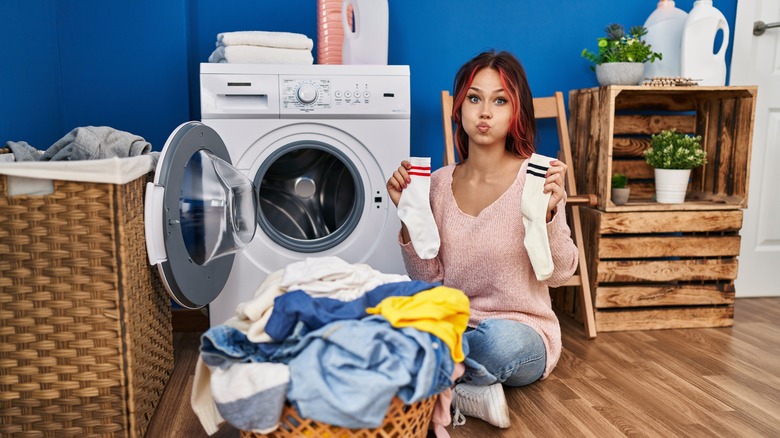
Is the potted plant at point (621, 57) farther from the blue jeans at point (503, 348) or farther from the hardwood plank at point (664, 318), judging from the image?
the blue jeans at point (503, 348)

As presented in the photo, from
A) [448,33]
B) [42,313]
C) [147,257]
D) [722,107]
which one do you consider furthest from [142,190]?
[722,107]

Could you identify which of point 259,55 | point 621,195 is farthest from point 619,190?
point 259,55

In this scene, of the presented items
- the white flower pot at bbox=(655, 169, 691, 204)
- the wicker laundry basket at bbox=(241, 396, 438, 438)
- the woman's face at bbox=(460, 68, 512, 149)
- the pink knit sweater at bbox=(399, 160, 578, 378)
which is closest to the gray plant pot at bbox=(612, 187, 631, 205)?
the white flower pot at bbox=(655, 169, 691, 204)

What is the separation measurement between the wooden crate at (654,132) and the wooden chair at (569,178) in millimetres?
84

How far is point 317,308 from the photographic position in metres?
1.23

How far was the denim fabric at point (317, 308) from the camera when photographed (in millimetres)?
1211

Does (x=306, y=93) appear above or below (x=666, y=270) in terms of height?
above

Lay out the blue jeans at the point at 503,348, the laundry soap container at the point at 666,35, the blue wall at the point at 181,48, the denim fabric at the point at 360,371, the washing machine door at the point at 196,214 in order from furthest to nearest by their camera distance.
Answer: the laundry soap container at the point at 666,35, the blue wall at the point at 181,48, the blue jeans at the point at 503,348, the washing machine door at the point at 196,214, the denim fabric at the point at 360,371

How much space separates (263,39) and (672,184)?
5.03 ft

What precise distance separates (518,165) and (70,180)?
1088 mm

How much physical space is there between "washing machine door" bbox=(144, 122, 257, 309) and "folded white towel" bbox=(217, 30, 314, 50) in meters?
0.39

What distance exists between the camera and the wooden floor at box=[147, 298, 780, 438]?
157cm

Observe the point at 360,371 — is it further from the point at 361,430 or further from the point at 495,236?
the point at 495,236

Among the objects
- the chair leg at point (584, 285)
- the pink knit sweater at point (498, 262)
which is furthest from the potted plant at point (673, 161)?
the pink knit sweater at point (498, 262)
